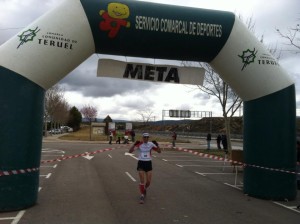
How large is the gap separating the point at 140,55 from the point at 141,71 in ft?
1.74

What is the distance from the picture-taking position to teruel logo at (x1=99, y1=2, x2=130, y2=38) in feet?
30.2

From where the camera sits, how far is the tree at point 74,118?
101438mm

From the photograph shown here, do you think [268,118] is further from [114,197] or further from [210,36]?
[114,197]

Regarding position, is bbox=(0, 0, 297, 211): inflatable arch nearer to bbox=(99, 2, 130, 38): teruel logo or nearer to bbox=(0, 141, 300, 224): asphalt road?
bbox=(99, 2, 130, 38): teruel logo

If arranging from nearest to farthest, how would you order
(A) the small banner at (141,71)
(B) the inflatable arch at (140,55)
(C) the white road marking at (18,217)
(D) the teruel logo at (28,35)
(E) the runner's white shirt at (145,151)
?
(C) the white road marking at (18,217) → (B) the inflatable arch at (140,55) → (D) the teruel logo at (28,35) → (E) the runner's white shirt at (145,151) → (A) the small banner at (141,71)

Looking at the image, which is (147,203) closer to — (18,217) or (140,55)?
(18,217)

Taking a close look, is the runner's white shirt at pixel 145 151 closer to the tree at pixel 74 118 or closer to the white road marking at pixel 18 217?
the white road marking at pixel 18 217

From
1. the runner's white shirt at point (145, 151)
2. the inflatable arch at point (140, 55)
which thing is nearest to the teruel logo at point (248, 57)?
the inflatable arch at point (140, 55)

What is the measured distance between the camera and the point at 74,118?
336 feet

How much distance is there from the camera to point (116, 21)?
9.28 metres

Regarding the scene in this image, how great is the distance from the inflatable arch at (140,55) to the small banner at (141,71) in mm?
451

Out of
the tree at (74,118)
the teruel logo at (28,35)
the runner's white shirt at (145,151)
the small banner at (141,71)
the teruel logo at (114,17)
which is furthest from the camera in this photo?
the tree at (74,118)

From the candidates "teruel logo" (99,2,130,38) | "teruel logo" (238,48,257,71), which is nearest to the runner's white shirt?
"teruel logo" (99,2,130,38)

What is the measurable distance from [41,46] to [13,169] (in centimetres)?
281
